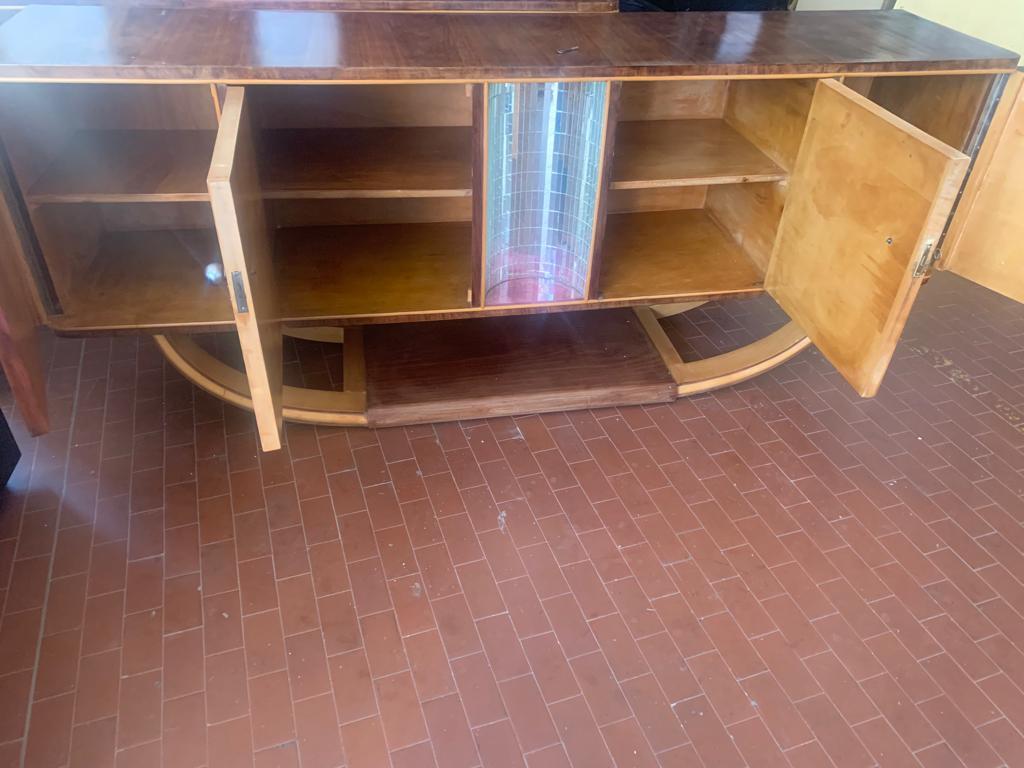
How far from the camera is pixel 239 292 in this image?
1.40 metres

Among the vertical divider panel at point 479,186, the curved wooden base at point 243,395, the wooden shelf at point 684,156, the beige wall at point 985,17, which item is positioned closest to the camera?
the vertical divider panel at point 479,186

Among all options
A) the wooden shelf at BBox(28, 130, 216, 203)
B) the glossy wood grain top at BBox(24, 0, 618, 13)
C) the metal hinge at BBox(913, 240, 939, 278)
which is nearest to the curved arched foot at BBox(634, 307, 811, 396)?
the metal hinge at BBox(913, 240, 939, 278)

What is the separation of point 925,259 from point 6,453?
2.10 meters

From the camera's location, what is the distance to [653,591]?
1715 millimetres

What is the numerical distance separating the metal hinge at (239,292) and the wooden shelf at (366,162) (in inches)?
17.4

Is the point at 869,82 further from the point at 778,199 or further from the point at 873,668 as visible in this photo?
the point at 873,668

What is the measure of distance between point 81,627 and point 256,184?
992 millimetres

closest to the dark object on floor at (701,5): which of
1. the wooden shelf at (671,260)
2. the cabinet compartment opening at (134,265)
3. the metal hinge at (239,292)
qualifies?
the wooden shelf at (671,260)

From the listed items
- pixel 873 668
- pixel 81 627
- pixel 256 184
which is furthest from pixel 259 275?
pixel 873 668

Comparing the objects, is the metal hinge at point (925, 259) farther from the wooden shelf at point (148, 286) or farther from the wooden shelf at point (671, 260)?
the wooden shelf at point (148, 286)

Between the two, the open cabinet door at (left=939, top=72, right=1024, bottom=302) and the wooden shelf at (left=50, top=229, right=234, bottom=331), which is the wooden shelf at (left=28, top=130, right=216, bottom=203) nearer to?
the wooden shelf at (left=50, top=229, right=234, bottom=331)

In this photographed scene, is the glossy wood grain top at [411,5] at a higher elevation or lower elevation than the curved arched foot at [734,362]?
higher

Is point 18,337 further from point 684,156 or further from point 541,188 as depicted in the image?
point 684,156

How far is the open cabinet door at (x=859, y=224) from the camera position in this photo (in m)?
1.49
